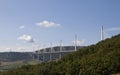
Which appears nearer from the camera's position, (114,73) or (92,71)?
(114,73)

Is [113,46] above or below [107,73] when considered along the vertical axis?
above

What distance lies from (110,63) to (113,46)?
13.9 meters

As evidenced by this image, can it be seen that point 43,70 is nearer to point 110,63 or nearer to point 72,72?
point 72,72

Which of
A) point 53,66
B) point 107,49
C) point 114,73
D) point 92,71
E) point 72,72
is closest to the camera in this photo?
point 114,73

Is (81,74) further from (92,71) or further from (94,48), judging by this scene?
(94,48)

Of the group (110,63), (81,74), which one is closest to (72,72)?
(81,74)

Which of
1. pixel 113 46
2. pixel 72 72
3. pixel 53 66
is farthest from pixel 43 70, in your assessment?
pixel 113 46

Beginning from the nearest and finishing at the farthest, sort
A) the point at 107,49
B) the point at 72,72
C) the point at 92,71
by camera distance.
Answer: the point at 92,71
the point at 72,72
the point at 107,49

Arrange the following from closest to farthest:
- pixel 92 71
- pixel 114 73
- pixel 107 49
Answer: pixel 114 73
pixel 92 71
pixel 107 49

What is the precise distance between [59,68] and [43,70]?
5.30m

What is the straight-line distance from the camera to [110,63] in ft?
195

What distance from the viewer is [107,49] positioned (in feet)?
237

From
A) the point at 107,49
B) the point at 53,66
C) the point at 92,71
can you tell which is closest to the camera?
the point at 92,71

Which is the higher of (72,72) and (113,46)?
(113,46)
